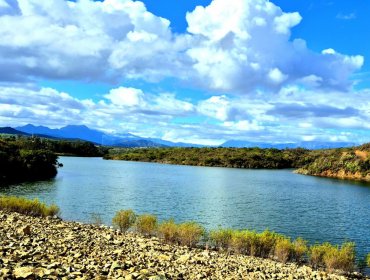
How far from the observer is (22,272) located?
53.3 feet

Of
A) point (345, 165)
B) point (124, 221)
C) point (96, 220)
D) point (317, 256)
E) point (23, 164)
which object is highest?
point (345, 165)

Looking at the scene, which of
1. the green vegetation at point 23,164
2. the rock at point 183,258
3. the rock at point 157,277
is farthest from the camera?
the green vegetation at point 23,164

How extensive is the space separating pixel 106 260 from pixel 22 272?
771 cm

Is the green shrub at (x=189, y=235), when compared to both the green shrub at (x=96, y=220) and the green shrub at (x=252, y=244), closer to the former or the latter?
the green shrub at (x=252, y=244)

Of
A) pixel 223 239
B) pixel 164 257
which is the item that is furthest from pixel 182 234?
pixel 164 257

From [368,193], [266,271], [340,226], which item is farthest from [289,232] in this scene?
[368,193]

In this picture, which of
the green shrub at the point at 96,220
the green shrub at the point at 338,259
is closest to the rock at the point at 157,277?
the green shrub at the point at 338,259

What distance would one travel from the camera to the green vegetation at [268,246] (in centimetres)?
3269

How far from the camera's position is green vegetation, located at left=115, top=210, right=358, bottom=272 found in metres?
32.7

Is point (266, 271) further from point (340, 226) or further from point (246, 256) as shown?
point (340, 226)

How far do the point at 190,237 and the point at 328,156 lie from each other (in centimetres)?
16052

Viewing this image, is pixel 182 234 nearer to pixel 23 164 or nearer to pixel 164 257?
pixel 164 257

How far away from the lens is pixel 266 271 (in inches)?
1065

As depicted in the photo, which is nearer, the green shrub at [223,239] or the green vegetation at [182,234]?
the green vegetation at [182,234]
